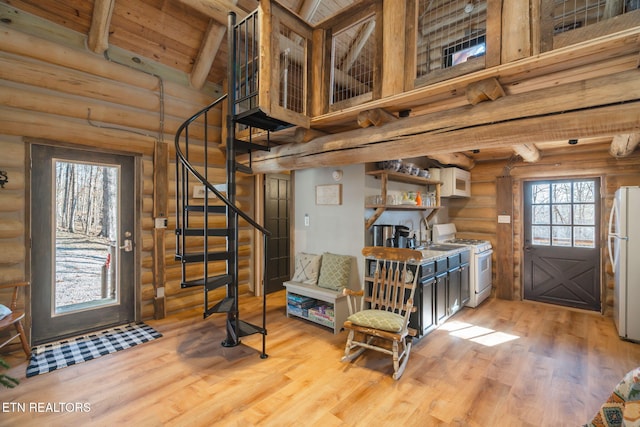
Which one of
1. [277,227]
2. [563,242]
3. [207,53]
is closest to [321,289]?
[277,227]

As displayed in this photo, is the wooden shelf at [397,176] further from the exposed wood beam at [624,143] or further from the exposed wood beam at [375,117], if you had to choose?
the exposed wood beam at [624,143]

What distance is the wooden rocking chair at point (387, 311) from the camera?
2.58 m

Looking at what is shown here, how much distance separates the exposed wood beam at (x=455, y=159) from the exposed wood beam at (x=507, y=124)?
1520mm

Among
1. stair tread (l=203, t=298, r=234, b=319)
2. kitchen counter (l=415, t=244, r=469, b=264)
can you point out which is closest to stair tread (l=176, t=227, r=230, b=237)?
stair tread (l=203, t=298, r=234, b=319)

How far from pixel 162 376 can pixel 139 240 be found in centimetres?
183

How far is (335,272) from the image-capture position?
363cm

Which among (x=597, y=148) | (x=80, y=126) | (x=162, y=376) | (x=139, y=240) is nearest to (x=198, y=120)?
(x=80, y=126)

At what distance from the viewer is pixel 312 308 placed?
3.72 meters

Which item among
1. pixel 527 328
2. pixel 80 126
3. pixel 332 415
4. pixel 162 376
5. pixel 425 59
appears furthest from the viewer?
pixel 425 59

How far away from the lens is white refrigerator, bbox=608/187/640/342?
10.3 ft

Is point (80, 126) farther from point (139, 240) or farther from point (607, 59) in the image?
point (607, 59)

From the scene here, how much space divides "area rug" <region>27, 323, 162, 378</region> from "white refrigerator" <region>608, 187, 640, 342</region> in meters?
5.10

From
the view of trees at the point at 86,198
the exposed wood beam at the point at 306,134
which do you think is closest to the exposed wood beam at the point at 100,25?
the view of trees at the point at 86,198

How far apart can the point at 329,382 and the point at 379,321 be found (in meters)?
0.65
